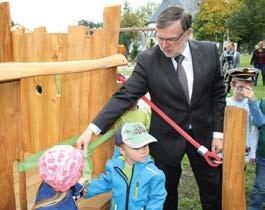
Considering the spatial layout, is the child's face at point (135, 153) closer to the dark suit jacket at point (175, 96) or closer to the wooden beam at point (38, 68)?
the dark suit jacket at point (175, 96)

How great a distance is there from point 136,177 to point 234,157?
0.64 metres

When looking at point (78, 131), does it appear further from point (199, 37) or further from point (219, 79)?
point (199, 37)

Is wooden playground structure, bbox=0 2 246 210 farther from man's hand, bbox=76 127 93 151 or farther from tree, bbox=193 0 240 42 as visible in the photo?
tree, bbox=193 0 240 42

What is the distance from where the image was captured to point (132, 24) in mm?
59656

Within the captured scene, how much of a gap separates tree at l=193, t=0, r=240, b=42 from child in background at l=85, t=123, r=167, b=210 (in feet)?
134

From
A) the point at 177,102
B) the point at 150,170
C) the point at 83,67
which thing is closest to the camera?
the point at 83,67

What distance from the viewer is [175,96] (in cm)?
296

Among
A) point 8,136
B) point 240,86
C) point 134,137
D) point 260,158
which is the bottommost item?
point 260,158

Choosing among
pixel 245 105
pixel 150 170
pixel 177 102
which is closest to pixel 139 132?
pixel 150 170

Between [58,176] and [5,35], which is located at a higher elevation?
[5,35]

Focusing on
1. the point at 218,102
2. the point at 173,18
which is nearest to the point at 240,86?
the point at 218,102

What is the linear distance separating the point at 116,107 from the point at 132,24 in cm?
5792

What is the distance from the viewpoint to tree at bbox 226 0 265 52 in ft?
133

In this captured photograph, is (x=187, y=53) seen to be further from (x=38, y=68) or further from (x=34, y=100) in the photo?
(x=34, y=100)
